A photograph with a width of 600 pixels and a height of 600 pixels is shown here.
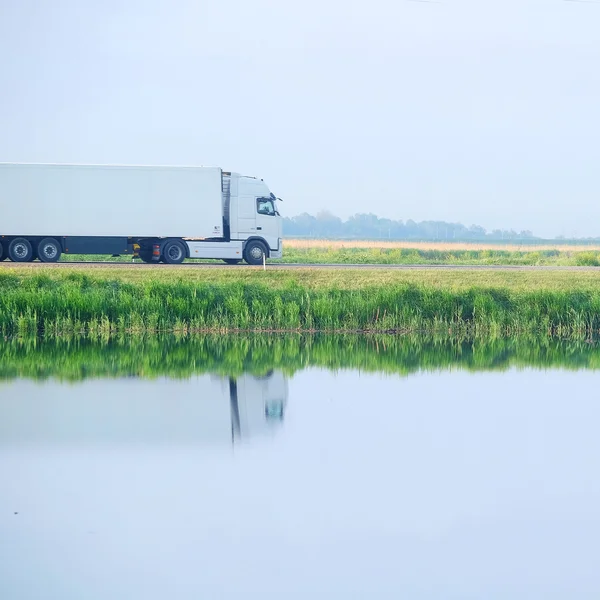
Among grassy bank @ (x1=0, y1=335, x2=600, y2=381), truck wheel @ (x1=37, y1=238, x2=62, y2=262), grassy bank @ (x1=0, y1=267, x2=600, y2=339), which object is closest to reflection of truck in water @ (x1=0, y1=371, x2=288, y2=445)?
grassy bank @ (x1=0, y1=335, x2=600, y2=381)

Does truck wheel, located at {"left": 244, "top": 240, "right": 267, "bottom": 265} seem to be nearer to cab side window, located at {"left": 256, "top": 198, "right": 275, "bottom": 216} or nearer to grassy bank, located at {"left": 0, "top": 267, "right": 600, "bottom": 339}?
cab side window, located at {"left": 256, "top": 198, "right": 275, "bottom": 216}

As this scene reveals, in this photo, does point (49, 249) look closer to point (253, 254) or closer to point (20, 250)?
point (20, 250)

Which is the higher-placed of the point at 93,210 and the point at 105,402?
the point at 93,210

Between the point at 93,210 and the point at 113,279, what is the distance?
7551mm

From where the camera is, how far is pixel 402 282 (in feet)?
88.7

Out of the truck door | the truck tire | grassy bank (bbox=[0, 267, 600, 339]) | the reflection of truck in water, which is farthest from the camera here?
the truck door

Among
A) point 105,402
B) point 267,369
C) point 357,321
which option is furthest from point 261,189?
point 105,402

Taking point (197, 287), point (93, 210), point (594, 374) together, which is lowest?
point (594, 374)

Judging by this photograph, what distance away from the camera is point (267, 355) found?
2055 centimetres

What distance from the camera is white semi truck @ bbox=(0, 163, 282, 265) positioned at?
33.2 meters

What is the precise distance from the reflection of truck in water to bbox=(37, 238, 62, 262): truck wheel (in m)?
16.4

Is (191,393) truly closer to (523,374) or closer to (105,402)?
(105,402)

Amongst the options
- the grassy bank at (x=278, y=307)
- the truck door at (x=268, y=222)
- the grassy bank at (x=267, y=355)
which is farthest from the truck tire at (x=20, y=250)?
the grassy bank at (x=267, y=355)

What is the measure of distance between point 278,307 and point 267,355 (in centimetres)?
362
